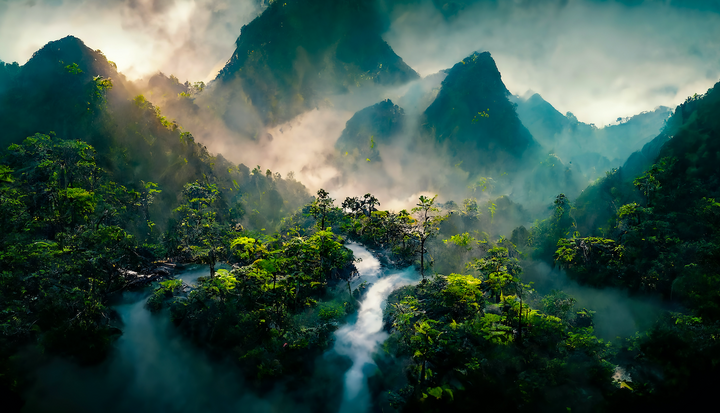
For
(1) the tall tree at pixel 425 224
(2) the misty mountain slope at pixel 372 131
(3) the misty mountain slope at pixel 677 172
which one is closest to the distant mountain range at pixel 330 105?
(2) the misty mountain slope at pixel 372 131

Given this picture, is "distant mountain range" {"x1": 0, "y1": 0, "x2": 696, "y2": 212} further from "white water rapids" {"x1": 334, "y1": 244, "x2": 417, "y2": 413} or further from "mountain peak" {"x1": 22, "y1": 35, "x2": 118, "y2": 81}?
"white water rapids" {"x1": 334, "y1": 244, "x2": 417, "y2": 413}

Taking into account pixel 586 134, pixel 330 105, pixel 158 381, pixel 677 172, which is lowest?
pixel 158 381

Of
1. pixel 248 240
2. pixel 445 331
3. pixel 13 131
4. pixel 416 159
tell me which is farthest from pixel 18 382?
pixel 416 159

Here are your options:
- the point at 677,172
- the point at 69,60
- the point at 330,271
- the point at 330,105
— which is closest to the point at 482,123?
the point at 677,172

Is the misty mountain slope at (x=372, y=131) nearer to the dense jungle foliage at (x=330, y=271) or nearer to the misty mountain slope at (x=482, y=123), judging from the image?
the misty mountain slope at (x=482, y=123)

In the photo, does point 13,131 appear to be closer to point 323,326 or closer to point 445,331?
point 323,326

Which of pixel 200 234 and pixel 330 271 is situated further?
pixel 200 234

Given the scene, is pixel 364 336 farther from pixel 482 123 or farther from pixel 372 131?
pixel 372 131
